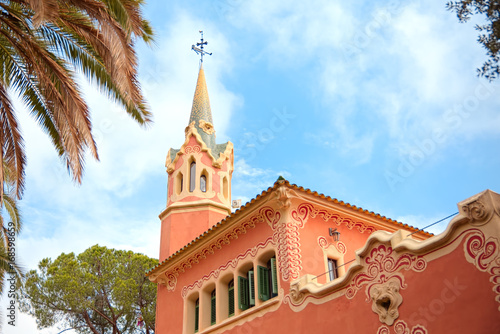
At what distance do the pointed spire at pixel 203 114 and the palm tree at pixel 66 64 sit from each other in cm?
975

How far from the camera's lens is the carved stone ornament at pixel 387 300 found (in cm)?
893

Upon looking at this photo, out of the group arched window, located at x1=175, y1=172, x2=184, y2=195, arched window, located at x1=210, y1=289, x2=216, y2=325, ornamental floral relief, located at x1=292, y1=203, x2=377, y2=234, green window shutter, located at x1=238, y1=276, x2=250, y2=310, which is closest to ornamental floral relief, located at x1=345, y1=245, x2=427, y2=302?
ornamental floral relief, located at x1=292, y1=203, x2=377, y2=234

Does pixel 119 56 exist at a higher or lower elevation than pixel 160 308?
higher

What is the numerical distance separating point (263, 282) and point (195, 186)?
7122 millimetres

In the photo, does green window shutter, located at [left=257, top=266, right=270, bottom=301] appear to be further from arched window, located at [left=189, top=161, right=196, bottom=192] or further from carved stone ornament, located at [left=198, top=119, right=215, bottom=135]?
carved stone ornament, located at [left=198, top=119, right=215, bottom=135]

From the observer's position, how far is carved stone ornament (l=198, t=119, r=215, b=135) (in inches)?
809

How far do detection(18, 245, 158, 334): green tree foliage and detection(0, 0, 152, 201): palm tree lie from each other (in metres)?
15.7

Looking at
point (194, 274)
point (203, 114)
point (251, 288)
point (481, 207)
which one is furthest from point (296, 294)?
point (203, 114)

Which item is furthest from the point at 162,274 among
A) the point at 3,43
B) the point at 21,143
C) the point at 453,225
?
the point at 453,225

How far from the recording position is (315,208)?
12.9m

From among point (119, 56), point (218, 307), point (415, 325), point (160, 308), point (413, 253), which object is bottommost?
point (415, 325)

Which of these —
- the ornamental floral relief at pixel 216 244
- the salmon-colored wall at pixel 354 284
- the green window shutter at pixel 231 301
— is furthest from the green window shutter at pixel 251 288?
the ornamental floral relief at pixel 216 244

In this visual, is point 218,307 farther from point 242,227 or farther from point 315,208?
point 315,208

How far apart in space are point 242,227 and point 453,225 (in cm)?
655
